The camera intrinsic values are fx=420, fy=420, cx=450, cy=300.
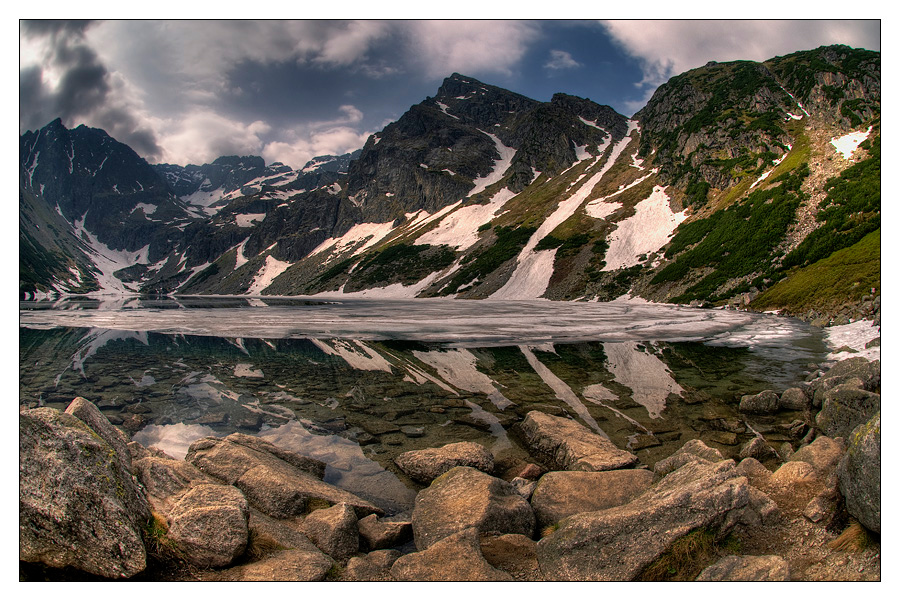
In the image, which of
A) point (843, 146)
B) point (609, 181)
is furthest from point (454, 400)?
point (609, 181)

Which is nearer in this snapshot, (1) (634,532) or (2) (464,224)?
(1) (634,532)

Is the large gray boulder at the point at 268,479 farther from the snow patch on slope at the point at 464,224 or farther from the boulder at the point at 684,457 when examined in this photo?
the snow patch on slope at the point at 464,224

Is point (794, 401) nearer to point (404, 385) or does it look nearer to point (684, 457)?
point (684, 457)

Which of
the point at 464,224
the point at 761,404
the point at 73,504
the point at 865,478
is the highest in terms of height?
the point at 464,224

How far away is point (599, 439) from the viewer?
38.7 feet

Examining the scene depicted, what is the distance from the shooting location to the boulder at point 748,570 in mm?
5105

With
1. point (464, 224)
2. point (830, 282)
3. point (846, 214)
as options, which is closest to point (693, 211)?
point (846, 214)

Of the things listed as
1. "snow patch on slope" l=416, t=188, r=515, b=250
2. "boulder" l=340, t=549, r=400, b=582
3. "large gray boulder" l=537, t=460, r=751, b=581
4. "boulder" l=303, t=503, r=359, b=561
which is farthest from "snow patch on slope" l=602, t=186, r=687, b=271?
"boulder" l=340, t=549, r=400, b=582

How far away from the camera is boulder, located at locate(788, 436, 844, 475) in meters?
7.81

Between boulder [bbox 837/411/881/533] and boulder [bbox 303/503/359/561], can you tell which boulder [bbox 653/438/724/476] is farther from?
boulder [bbox 303/503/359/561]

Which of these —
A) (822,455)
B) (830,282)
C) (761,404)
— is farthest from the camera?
(830,282)

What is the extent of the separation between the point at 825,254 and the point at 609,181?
91237 millimetres

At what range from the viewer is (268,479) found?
8750 mm

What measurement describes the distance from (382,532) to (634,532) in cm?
436
